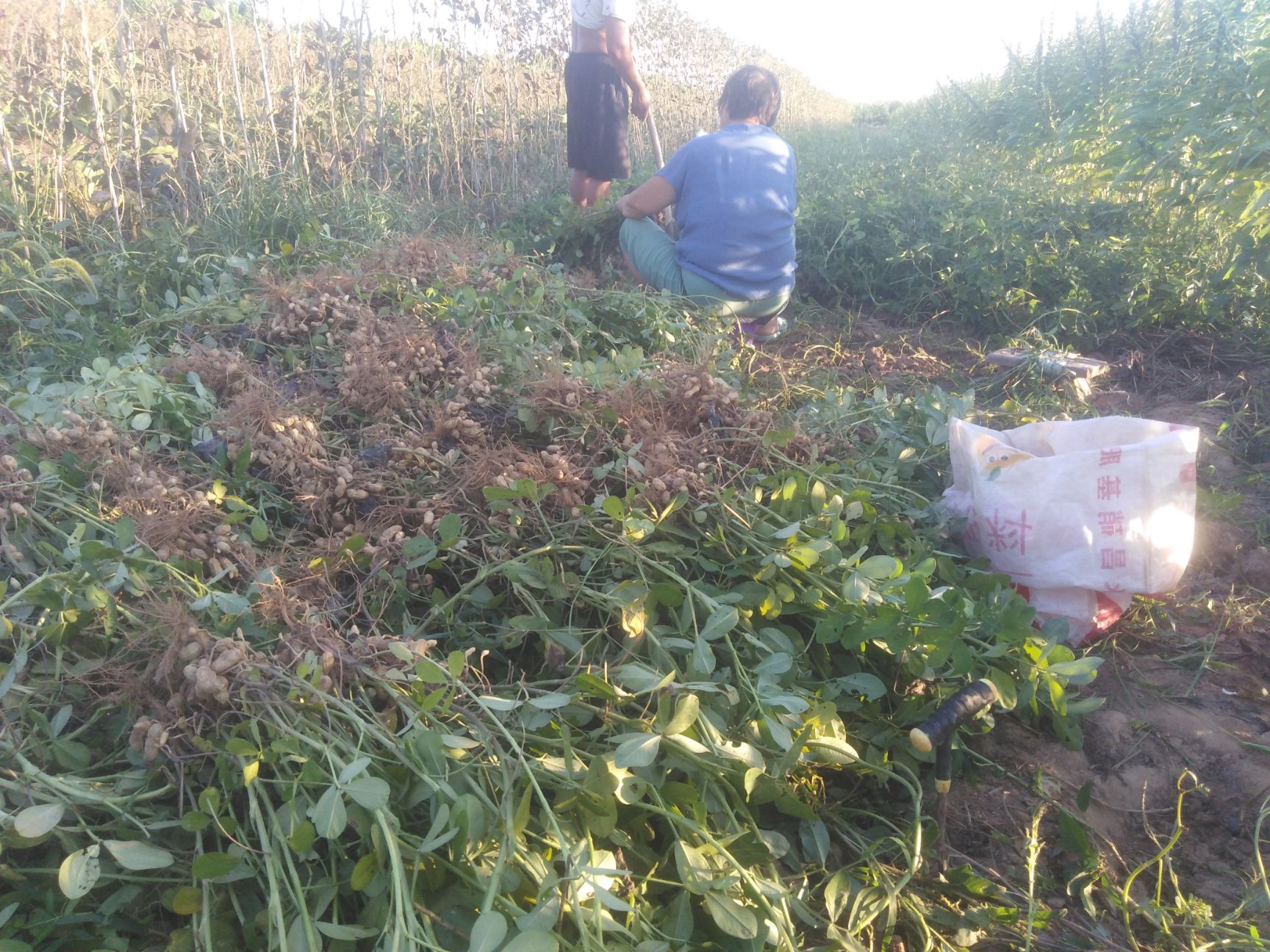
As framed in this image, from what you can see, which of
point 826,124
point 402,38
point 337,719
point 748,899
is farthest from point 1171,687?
point 826,124

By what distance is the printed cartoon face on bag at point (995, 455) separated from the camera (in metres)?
2.07

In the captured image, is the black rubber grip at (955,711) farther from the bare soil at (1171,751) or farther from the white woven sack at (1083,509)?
the white woven sack at (1083,509)

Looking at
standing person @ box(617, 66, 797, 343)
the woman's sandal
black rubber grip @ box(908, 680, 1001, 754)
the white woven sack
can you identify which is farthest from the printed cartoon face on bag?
the woman's sandal

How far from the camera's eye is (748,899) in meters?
1.17

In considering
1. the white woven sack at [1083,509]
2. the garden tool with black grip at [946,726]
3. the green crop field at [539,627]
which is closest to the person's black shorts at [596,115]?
the green crop field at [539,627]

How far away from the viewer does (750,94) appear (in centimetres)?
405

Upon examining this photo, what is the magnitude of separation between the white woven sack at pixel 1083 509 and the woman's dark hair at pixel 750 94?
257 cm

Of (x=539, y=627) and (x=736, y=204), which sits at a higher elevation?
(x=736, y=204)

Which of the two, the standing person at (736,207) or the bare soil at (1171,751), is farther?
the standing person at (736,207)

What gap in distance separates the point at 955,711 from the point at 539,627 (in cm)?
77

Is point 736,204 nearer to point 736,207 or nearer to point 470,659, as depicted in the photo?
point 736,207

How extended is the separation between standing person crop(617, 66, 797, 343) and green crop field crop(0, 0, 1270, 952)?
0.43 metres

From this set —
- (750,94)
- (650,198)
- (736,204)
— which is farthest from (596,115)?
(736,204)

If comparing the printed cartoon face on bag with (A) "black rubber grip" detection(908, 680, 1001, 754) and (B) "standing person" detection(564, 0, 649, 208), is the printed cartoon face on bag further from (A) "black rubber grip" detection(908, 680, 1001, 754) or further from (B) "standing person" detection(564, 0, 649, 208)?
(B) "standing person" detection(564, 0, 649, 208)
